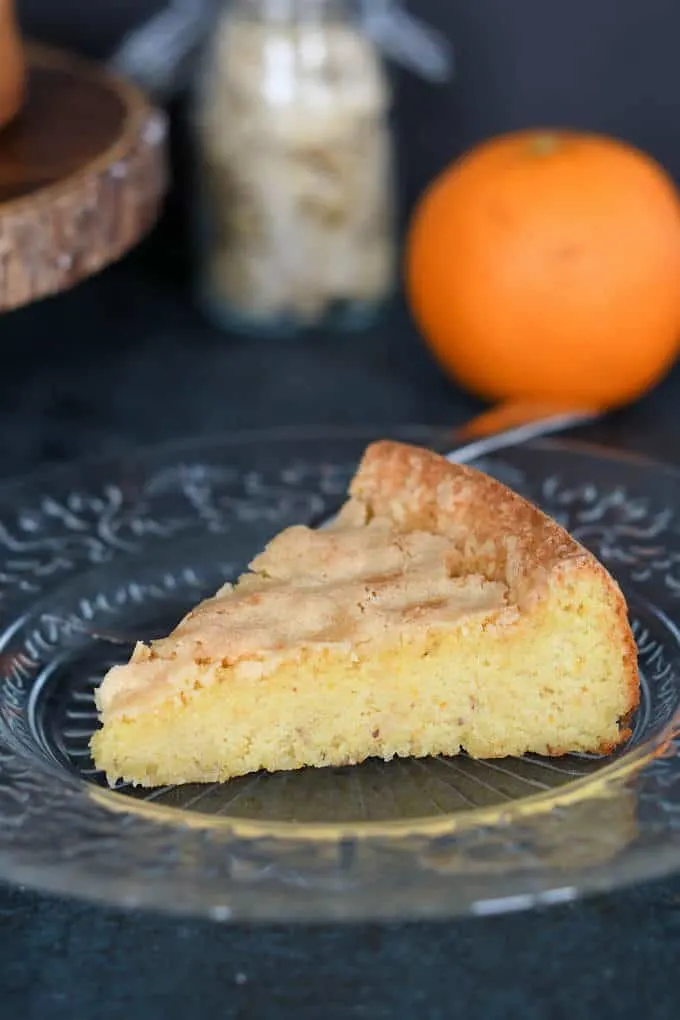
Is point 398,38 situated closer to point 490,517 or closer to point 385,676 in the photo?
point 490,517

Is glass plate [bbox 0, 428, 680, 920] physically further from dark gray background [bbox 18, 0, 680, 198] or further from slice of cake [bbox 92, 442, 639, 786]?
dark gray background [bbox 18, 0, 680, 198]

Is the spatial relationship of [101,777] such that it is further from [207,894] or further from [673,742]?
[673,742]

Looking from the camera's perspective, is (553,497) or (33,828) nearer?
(33,828)

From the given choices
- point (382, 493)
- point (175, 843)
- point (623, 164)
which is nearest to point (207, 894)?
point (175, 843)

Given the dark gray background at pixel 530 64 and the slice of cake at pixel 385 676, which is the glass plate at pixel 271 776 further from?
the dark gray background at pixel 530 64

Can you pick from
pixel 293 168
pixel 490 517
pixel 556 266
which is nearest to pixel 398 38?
pixel 293 168

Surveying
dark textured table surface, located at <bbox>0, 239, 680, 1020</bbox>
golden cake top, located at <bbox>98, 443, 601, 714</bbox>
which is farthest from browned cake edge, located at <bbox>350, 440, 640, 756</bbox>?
dark textured table surface, located at <bbox>0, 239, 680, 1020</bbox>

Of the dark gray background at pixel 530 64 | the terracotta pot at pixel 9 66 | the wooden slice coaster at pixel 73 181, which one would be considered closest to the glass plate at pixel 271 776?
the wooden slice coaster at pixel 73 181
